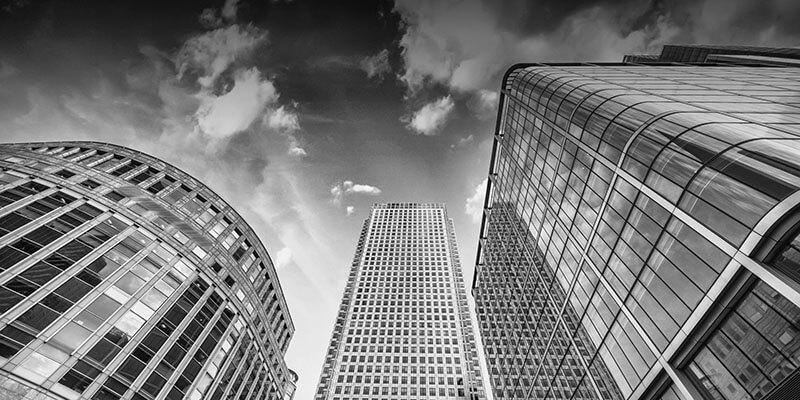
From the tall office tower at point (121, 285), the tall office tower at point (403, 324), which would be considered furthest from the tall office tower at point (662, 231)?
the tall office tower at point (403, 324)

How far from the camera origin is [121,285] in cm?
2594

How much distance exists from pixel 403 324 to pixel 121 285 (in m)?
82.1

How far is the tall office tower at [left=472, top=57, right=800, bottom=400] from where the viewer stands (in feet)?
44.4

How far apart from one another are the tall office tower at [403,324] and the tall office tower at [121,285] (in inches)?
1818

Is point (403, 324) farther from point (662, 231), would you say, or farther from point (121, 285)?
point (662, 231)

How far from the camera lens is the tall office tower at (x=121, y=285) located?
20828mm

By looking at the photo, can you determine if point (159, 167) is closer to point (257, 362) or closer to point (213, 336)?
point (213, 336)

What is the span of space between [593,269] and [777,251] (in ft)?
43.4

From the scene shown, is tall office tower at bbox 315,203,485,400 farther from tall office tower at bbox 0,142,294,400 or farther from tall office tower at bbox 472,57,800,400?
tall office tower at bbox 472,57,800,400

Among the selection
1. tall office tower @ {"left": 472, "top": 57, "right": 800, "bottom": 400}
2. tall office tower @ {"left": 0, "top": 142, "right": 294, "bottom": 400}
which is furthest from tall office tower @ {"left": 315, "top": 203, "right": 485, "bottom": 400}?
tall office tower @ {"left": 472, "top": 57, "right": 800, "bottom": 400}

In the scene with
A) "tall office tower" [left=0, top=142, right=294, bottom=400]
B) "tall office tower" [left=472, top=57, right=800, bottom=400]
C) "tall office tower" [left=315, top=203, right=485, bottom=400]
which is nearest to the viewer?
"tall office tower" [left=472, top=57, right=800, bottom=400]

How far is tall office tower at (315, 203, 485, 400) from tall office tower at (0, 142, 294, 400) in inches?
1818

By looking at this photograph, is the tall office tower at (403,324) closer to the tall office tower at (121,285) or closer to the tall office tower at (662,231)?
the tall office tower at (121,285)

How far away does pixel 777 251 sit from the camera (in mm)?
13039
